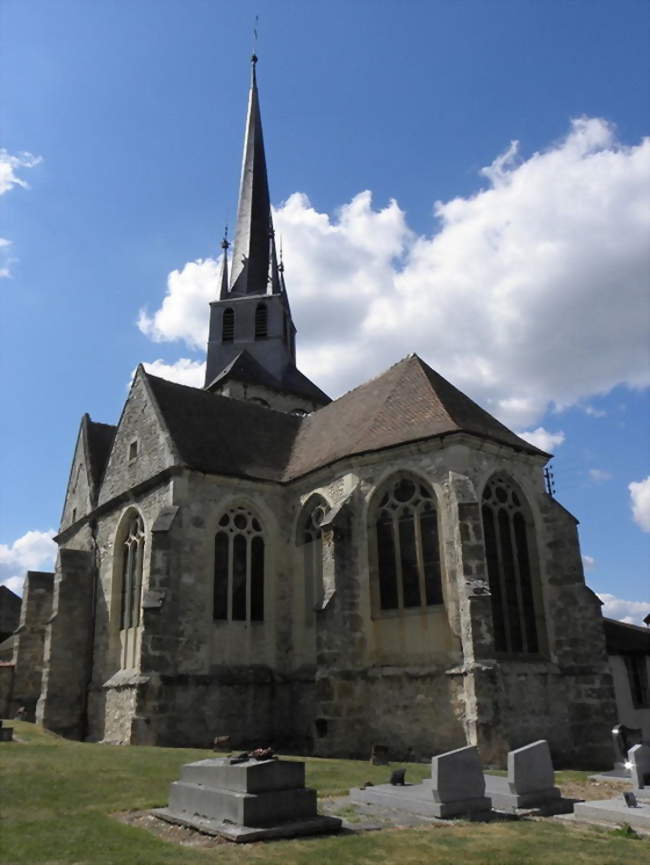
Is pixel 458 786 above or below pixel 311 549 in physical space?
below

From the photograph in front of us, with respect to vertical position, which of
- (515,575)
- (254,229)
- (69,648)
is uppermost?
(254,229)

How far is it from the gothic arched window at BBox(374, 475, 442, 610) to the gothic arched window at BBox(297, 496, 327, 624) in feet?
7.14

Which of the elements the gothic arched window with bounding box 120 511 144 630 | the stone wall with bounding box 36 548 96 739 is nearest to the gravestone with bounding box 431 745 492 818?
the gothic arched window with bounding box 120 511 144 630

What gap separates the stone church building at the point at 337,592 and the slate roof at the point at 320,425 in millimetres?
92

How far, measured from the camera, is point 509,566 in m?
18.0

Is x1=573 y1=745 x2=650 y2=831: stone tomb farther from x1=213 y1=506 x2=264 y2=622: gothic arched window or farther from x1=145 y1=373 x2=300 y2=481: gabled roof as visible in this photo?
x1=145 y1=373 x2=300 y2=481: gabled roof

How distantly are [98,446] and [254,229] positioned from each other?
18.4 metres

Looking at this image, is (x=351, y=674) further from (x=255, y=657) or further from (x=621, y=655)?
(x=621, y=655)

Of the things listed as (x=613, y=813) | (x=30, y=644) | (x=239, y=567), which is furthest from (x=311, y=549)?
(x=613, y=813)

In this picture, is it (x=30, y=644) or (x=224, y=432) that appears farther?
(x=30, y=644)

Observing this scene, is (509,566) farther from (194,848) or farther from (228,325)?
(228,325)

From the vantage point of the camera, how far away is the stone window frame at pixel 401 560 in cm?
1712

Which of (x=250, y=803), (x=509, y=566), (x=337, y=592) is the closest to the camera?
(x=250, y=803)

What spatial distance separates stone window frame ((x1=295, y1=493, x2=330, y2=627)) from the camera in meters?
19.7
